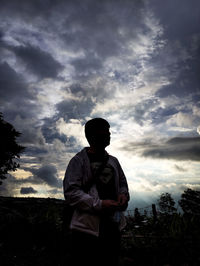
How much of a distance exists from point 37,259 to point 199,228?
198 inches

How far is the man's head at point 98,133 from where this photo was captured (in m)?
2.31

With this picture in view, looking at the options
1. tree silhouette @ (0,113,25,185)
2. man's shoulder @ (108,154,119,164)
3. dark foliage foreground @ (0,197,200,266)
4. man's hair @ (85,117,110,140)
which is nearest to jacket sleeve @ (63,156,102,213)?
man's hair @ (85,117,110,140)

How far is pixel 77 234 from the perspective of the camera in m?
1.96

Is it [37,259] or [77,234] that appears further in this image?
[37,259]

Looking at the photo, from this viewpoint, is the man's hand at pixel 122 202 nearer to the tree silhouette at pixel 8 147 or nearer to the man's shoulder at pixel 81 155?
the man's shoulder at pixel 81 155

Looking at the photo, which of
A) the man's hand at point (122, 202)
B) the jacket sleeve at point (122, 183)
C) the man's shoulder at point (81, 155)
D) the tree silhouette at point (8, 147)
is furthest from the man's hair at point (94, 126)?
the tree silhouette at point (8, 147)

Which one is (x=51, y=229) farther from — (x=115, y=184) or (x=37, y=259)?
(x=115, y=184)

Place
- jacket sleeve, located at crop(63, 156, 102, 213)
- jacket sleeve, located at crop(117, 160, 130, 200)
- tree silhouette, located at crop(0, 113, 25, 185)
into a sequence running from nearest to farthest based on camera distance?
jacket sleeve, located at crop(63, 156, 102, 213), jacket sleeve, located at crop(117, 160, 130, 200), tree silhouette, located at crop(0, 113, 25, 185)

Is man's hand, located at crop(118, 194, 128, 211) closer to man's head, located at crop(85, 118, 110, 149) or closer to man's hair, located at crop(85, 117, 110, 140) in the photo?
man's head, located at crop(85, 118, 110, 149)

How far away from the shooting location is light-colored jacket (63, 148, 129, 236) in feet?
6.29

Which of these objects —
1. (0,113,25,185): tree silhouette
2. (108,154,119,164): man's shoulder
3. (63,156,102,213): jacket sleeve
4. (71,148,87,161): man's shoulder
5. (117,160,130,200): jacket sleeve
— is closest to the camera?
(63,156,102,213): jacket sleeve

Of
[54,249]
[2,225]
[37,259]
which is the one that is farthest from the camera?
[2,225]

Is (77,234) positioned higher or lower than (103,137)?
lower

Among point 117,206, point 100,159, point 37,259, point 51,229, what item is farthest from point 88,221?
point 51,229
